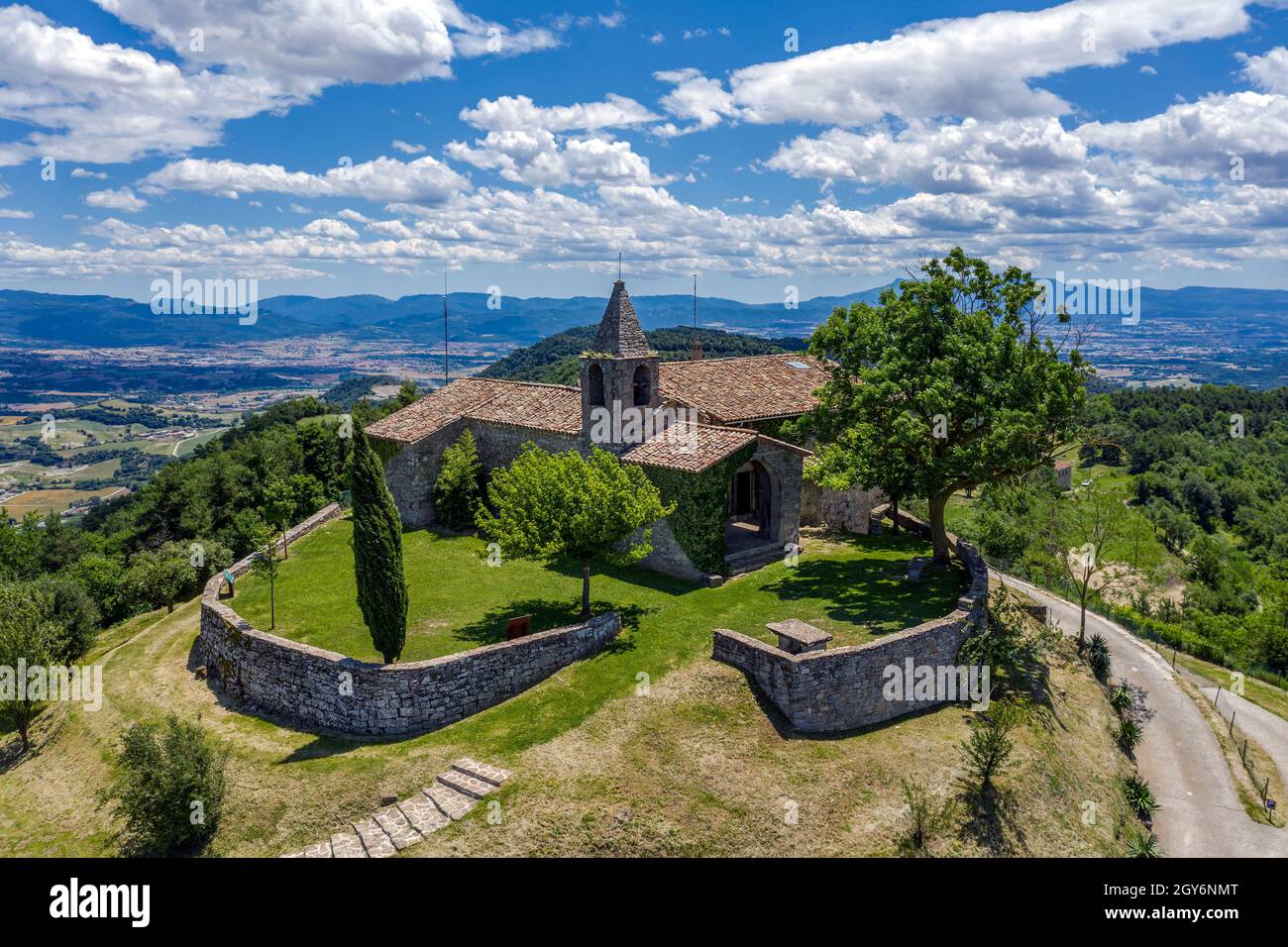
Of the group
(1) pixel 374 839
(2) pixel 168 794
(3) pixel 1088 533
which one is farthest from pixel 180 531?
(3) pixel 1088 533

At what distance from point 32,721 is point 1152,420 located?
117077 mm

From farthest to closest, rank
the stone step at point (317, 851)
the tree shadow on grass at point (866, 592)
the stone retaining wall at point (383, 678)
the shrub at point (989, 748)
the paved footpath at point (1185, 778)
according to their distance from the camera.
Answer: the tree shadow on grass at point (866, 592), the paved footpath at point (1185, 778), the stone retaining wall at point (383, 678), the shrub at point (989, 748), the stone step at point (317, 851)

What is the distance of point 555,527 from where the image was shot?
911 inches

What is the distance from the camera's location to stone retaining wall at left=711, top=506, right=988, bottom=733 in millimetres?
20469

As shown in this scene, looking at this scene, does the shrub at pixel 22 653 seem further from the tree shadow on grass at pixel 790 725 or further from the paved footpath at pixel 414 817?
the tree shadow on grass at pixel 790 725

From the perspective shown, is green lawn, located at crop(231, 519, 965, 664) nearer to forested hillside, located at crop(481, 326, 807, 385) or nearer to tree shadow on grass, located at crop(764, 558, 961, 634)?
tree shadow on grass, located at crop(764, 558, 961, 634)

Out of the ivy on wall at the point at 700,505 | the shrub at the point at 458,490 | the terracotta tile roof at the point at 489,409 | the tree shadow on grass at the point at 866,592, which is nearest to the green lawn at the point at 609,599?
the tree shadow on grass at the point at 866,592

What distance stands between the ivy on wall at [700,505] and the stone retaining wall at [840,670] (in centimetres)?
583

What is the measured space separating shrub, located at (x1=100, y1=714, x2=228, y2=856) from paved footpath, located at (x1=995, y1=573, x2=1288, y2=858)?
25.1 m

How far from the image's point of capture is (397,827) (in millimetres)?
17219

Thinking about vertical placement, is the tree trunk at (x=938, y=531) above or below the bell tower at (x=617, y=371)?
below

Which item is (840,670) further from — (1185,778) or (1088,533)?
(1088,533)

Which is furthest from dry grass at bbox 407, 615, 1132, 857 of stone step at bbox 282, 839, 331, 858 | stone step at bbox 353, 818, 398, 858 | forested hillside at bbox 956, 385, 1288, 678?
forested hillside at bbox 956, 385, 1288, 678

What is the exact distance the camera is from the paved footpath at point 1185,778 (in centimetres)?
2266
